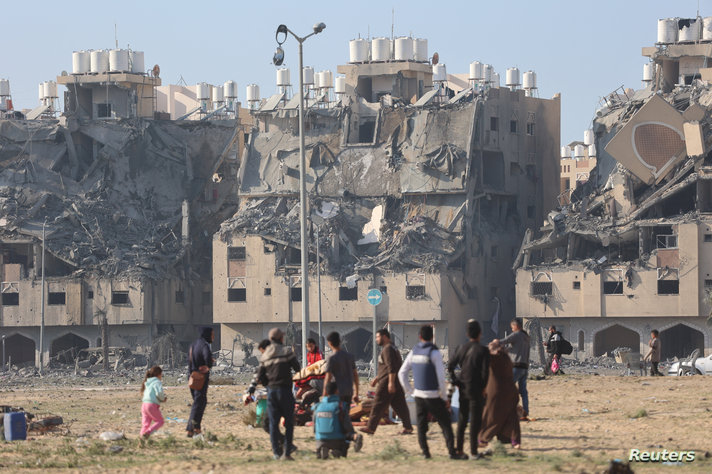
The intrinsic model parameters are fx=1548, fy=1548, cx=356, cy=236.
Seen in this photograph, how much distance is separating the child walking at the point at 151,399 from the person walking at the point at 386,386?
3350mm

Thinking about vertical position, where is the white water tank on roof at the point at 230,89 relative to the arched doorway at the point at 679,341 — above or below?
above

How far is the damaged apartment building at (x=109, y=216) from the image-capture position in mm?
80062

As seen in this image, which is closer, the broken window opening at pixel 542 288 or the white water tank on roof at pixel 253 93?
the broken window opening at pixel 542 288

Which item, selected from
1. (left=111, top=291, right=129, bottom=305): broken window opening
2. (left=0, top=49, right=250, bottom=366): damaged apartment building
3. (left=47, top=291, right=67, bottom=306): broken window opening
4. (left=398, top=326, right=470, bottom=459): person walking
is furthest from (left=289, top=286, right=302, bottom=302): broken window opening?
(left=398, top=326, right=470, bottom=459): person walking

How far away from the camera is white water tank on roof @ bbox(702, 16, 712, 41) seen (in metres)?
80.3

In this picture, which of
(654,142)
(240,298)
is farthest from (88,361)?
(654,142)

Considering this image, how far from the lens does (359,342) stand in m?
78.1

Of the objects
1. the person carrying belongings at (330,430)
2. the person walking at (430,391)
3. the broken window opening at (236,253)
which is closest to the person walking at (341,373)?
the person carrying belongings at (330,430)

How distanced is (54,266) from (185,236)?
7119 millimetres

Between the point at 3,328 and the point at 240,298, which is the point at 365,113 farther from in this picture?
the point at 3,328

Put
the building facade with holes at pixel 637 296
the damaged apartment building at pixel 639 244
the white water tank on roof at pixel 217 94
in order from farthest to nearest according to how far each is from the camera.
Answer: the white water tank on roof at pixel 217 94 → the damaged apartment building at pixel 639 244 → the building facade with holes at pixel 637 296

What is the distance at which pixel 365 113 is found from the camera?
81.2 metres
